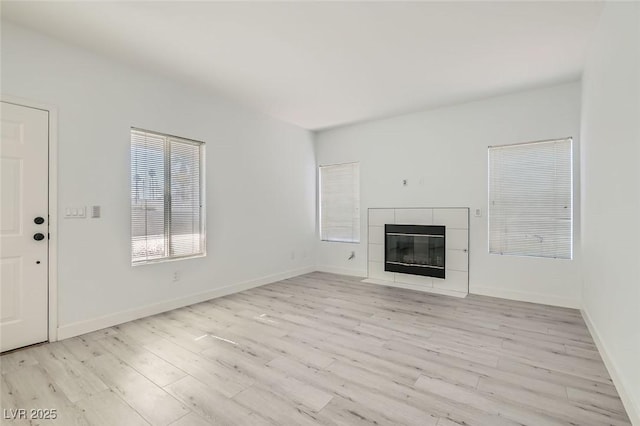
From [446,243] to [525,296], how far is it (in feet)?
4.01

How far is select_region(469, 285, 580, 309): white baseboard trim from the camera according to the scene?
3924 mm

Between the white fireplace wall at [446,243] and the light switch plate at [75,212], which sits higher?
the light switch plate at [75,212]

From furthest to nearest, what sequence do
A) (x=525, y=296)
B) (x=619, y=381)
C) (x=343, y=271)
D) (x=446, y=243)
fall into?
(x=343, y=271) < (x=446, y=243) < (x=525, y=296) < (x=619, y=381)

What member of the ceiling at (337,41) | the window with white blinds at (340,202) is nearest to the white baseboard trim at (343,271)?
the window with white blinds at (340,202)

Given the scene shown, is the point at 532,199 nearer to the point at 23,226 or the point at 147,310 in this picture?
the point at 147,310

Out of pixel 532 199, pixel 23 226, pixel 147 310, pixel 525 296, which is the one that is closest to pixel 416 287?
pixel 525 296

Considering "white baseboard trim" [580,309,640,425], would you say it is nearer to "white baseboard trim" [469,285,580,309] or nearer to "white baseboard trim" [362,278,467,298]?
"white baseboard trim" [469,285,580,309]

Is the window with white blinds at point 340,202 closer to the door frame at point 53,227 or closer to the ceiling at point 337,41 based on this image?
the ceiling at point 337,41

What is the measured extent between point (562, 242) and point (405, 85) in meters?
2.88

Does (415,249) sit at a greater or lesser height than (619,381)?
greater

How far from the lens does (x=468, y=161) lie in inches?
183

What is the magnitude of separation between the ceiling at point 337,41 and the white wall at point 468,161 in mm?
400

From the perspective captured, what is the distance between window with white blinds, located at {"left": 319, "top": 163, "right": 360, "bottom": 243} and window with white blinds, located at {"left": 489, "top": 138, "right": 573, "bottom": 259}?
228 cm

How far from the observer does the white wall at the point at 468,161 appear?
13.1ft
